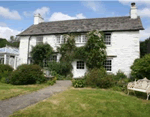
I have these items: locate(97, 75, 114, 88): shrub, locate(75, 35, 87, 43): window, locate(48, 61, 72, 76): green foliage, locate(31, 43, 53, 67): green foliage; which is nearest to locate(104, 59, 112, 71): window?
locate(75, 35, 87, 43): window

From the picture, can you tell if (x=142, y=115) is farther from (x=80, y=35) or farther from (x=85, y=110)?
(x=80, y=35)

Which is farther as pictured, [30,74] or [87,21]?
[87,21]

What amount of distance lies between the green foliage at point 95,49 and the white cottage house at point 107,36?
2.90ft

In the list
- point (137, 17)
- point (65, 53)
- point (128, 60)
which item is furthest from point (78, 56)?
point (137, 17)

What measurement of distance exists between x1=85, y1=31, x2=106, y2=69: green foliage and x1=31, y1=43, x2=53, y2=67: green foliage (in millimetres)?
4831

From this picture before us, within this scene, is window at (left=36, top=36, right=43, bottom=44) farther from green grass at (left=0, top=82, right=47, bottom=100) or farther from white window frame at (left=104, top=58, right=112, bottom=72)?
green grass at (left=0, top=82, right=47, bottom=100)

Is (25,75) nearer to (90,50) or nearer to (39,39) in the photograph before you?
(90,50)

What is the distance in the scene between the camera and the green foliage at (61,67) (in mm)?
15258

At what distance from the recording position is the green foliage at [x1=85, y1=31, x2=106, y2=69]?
14.3 metres

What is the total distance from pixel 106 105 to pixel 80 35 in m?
11.6

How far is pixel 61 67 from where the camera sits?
15.2 meters

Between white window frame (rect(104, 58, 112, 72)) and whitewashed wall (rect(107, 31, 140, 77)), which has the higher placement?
whitewashed wall (rect(107, 31, 140, 77))

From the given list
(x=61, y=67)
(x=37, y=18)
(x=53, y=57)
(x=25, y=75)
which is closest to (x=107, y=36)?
(x=61, y=67)

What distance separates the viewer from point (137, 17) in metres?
16.3
